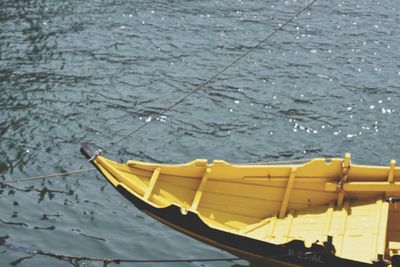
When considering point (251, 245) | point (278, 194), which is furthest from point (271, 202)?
point (251, 245)

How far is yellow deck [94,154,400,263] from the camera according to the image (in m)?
15.8

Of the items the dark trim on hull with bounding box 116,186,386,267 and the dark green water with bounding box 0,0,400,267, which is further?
the dark green water with bounding box 0,0,400,267

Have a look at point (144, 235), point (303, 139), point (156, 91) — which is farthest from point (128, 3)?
point (144, 235)

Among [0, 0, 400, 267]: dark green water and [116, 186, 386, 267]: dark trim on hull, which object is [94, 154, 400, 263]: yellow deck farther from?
[0, 0, 400, 267]: dark green water

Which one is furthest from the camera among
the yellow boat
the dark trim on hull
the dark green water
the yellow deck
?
the dark green water

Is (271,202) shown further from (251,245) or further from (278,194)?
(251,245)

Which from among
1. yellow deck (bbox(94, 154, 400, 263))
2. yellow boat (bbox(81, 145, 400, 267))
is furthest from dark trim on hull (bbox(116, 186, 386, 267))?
yellow deck (bbox(94, 154, 400, 263))

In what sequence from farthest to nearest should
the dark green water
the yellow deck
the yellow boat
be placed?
the dark green water → the yellow deck → the yellow boat

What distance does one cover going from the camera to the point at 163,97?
2519cm

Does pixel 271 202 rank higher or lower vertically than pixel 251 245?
higher

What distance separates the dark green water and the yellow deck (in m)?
1.30

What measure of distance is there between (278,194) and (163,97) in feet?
31.4

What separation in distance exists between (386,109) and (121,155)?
394 inches

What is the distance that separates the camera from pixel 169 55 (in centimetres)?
2869
